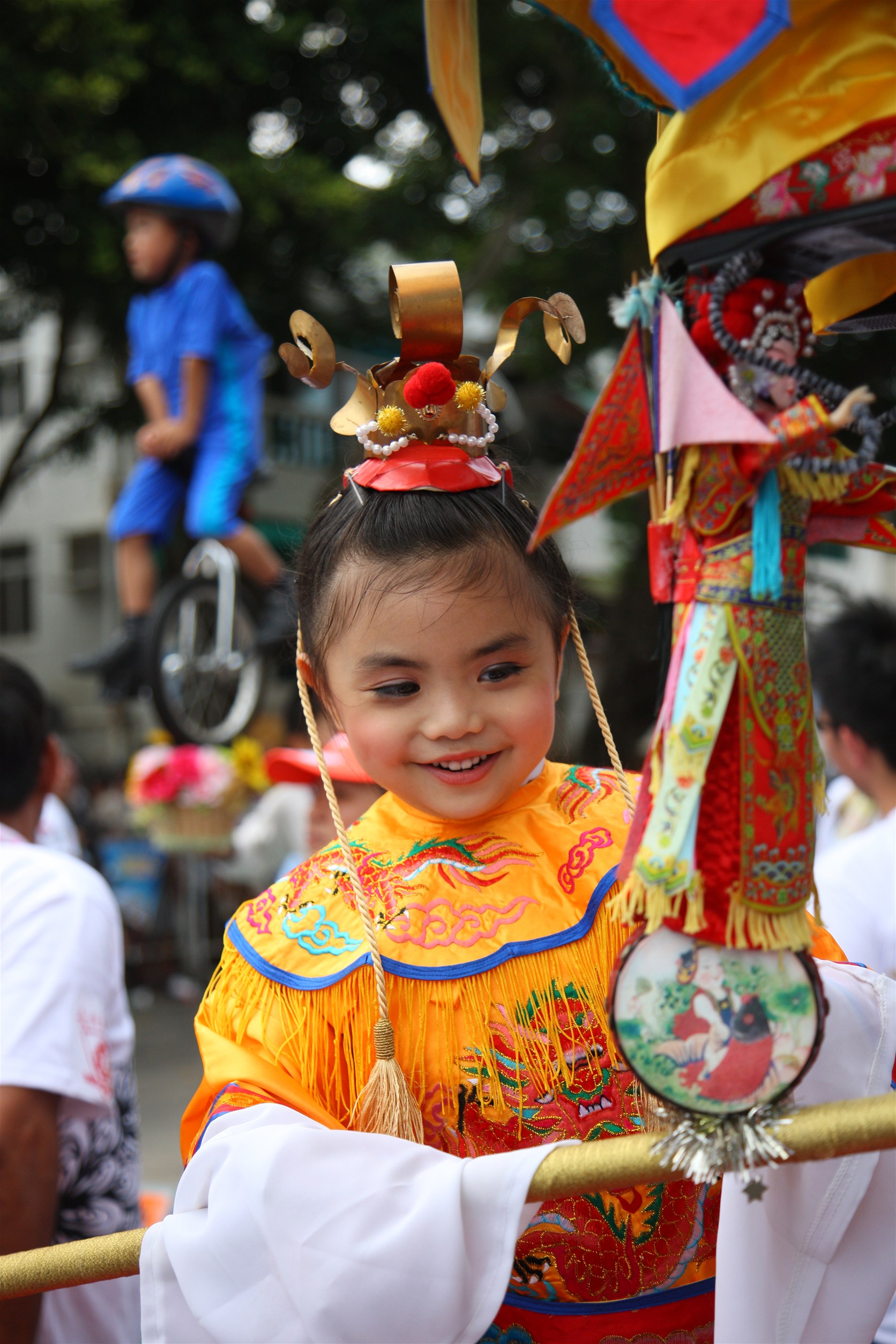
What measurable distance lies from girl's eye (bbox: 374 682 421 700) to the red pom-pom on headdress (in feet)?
0.93

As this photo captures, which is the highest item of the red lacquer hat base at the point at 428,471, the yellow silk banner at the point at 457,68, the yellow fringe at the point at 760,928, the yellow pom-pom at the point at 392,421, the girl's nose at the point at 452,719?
the yellow silk banner at the point at 457,68

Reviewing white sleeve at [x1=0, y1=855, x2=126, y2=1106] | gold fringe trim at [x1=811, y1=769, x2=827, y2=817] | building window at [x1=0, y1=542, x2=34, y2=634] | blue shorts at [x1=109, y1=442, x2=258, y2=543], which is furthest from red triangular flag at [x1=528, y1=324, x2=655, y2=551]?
building window at [x1=0, y1=542, x2=34, y2=634]

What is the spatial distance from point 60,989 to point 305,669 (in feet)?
2.24

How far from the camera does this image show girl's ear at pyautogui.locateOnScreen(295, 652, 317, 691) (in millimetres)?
1388

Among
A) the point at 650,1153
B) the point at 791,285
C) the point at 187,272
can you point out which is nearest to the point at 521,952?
the point at 650,1153

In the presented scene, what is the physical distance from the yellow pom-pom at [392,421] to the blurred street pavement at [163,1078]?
2.75 m

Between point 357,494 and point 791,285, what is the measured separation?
564 mm

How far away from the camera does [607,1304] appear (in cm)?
120

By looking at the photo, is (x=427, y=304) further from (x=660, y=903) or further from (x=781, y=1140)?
(x=781, y=1140)

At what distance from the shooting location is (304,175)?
6.92 m

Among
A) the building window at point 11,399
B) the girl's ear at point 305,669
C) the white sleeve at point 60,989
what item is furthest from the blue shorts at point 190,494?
the building window at point 11,399

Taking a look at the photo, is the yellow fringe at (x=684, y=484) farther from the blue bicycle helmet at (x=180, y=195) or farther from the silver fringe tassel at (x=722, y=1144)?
the blue bicycle helmet at (x=180, y=195)

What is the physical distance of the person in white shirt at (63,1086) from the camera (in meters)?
1.62

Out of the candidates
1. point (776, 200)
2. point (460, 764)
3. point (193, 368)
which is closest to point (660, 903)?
point (460, 764)
